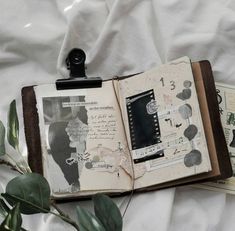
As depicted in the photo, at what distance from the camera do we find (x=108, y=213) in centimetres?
74

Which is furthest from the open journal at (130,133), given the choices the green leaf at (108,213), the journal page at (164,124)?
the green leaf at (108,213)

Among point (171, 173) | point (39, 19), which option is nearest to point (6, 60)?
point (39, 19)

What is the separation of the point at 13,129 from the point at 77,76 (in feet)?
0.52

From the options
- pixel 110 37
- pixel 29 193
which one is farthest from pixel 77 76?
pixel 29 193

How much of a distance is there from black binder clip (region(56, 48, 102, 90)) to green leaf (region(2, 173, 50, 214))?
0.69ft

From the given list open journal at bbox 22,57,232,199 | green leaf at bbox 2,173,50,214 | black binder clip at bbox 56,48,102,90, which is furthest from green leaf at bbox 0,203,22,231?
black binder clip at bbox 56,48,102,90

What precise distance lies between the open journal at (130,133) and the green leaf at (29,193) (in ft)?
0.32

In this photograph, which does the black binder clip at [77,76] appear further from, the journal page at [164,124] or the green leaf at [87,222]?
the green leaf at [87,222]

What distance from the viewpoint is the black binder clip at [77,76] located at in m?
0.92

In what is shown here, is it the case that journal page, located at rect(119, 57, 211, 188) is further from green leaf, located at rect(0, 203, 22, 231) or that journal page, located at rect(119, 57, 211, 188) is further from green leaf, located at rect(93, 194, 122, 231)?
green leaf, located at rect(0, 203, 22, 231)

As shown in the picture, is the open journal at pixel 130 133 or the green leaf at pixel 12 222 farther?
the open journal at pixel 130 133

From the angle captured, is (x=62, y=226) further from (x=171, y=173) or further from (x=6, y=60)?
(x=6, y=60)

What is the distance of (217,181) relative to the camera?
2.92 ft

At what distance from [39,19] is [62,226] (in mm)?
385
